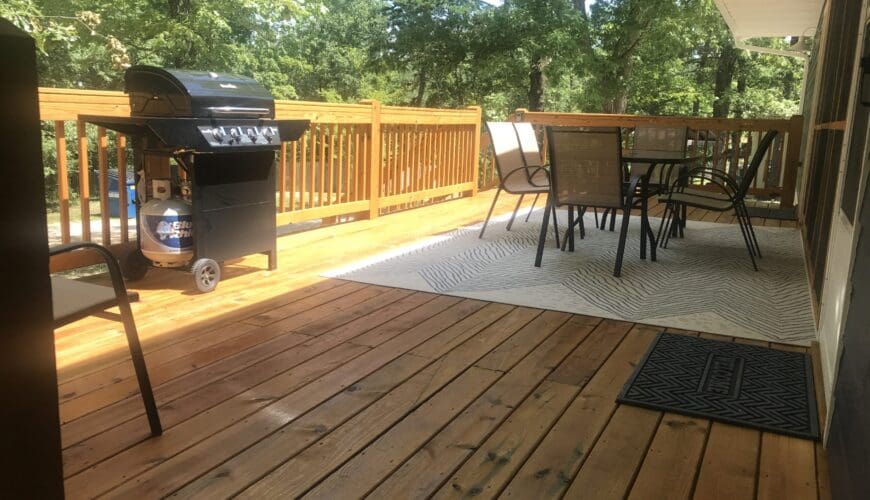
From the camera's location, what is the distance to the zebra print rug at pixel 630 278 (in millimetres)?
3404

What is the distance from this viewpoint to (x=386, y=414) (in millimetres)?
2207

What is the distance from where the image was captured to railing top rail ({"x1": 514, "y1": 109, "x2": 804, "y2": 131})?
24.8 feet

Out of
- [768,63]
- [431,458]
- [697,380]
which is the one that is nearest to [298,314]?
[431,458]

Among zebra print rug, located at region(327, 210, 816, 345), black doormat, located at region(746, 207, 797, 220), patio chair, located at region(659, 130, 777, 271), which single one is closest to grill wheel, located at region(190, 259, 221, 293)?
zebra print rug, located at region(327, 210, 816, 345)

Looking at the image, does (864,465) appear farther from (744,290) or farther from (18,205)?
(744,290)

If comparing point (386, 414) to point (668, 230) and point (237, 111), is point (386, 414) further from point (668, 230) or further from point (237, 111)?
point (668, 230)

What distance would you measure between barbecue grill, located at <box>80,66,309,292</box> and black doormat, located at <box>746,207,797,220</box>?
5.09m

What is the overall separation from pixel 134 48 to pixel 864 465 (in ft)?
49.1

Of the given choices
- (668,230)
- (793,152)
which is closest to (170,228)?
(668,230)

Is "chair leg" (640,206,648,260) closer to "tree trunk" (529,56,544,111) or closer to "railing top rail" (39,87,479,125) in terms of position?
"railing top rail" (39,87,479,125)

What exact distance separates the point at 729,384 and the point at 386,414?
4.16 ft

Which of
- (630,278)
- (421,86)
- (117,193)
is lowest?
(117,193)

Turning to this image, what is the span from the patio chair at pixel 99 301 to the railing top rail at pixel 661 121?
277 inches

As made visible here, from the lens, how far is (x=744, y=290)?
3932 mm
